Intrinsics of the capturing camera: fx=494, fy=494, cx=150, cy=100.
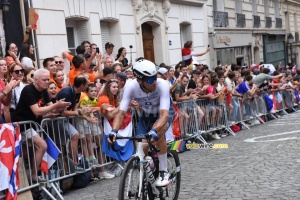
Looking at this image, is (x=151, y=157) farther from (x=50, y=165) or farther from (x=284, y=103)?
(x=284, y=103)

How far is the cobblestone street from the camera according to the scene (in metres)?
6.71

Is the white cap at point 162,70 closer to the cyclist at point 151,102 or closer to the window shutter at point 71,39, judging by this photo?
the window shutter at point 71,39

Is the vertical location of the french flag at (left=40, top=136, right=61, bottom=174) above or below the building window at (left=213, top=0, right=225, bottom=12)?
below

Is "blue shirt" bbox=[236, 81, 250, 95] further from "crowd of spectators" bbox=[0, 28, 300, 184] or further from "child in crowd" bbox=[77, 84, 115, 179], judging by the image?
"child in crowd" bbox=[77, 84, 115, 179]

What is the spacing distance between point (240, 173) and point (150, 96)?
103 inches

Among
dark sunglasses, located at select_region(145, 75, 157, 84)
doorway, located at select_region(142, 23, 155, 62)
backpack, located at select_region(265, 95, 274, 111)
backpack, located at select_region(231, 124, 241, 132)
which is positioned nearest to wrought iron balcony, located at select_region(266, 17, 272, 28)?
doorway, located at select_region(142, 23, 155, 62)

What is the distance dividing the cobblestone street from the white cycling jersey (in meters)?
1.44

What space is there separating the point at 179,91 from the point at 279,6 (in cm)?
2605

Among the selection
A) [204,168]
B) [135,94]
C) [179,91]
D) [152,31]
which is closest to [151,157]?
[135,94]

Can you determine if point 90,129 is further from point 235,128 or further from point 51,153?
point 235,128

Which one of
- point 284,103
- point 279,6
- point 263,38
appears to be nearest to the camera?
point 284,103

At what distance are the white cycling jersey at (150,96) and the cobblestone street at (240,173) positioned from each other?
144 centimetres

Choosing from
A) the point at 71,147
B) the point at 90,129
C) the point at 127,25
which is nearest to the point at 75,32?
the point at 127,25

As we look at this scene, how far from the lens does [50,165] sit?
24.3 feet
